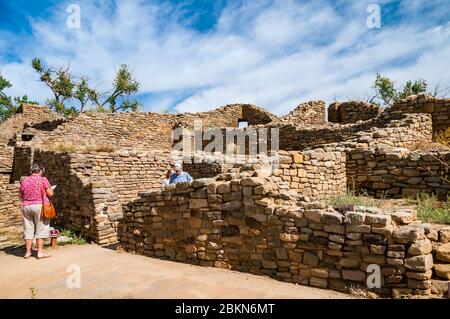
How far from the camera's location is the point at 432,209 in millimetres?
6512

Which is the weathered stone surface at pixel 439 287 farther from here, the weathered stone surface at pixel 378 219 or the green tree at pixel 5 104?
the green tree at pixel 5 104

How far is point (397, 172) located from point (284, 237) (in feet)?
16.3

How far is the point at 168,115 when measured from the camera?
761 inches

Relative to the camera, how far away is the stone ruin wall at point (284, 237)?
14.0ft

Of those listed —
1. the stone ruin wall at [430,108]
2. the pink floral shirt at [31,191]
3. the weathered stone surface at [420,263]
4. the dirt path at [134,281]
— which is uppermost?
the stone ruin wall at [430,108]

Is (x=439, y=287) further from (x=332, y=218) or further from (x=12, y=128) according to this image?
(x=12, y=128)

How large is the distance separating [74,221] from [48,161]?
3.80 metres

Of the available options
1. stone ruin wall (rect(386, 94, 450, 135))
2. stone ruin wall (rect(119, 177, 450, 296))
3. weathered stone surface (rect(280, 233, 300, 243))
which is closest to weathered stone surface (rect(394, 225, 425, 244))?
stone ruin wall (rect(119, 177, 450, 296))

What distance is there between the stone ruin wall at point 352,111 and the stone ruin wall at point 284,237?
1162cm

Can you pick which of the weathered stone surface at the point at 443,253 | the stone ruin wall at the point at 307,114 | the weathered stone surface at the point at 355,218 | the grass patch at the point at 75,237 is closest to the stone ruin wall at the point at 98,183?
the grass patch at the point at 75,237

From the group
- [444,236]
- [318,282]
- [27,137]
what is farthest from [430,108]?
[27,137]

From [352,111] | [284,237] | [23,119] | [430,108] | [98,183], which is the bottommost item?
[284,237]

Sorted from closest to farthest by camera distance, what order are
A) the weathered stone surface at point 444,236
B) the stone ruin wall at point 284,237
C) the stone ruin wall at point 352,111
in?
the stone ruin wall at point 284,237 → the weathered stone surface at point 444,236 → the stone ruin wall at point 352,111
